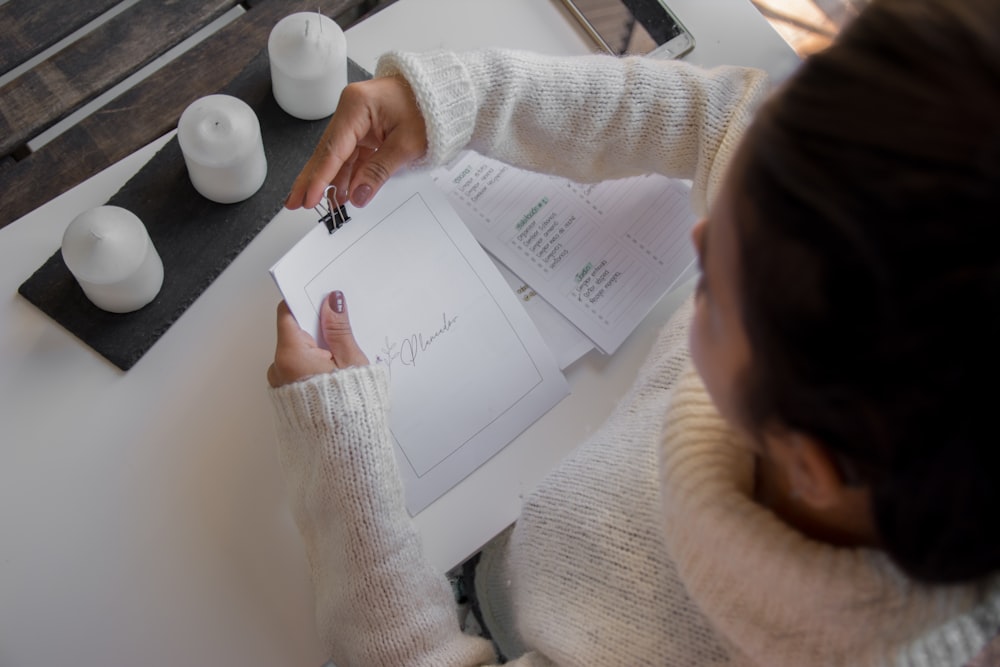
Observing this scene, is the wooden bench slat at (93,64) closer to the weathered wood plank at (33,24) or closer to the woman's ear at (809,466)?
the weathered wood plank at (33,24)

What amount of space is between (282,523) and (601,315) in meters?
0.34

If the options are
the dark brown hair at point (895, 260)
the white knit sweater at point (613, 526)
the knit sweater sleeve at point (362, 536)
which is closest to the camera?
the dark brown hair at point (895, 260)

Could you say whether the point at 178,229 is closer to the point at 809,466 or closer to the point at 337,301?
the point at 337,301

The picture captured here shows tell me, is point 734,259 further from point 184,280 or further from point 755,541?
point 184,280

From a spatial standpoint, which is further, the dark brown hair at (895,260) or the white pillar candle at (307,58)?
the white pillar candle at (307,58)

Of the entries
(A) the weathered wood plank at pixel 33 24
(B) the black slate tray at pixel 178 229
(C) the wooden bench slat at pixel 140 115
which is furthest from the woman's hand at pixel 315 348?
(A) the weathered wood plank at pixel 33 24

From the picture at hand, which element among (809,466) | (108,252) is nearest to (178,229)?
(108,252)

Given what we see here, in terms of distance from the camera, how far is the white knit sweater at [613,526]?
0.43 m

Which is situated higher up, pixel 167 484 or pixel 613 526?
pixel 167 484

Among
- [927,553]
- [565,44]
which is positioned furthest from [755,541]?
[565,44]

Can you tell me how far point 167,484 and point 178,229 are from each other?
229mm

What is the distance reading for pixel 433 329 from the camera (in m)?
0.69

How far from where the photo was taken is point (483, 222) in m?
0.75

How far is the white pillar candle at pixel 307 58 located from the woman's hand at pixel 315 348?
0.65 feet
